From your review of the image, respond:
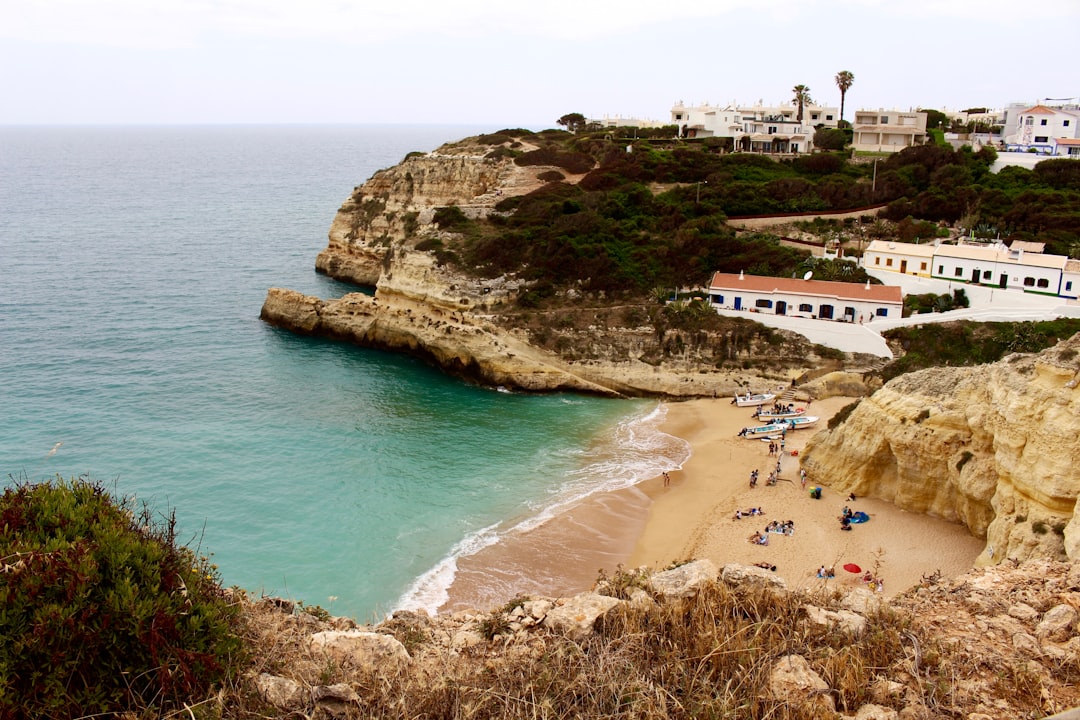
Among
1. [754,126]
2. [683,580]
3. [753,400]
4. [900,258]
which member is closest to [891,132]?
[754,126]

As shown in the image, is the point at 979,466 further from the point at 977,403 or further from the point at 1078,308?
the point at 1078,308

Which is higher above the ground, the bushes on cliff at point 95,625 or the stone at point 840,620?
the bushes on cliff at point 95,625

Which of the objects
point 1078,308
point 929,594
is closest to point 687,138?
point 1078,308

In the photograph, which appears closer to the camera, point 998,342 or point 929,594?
point 929,594

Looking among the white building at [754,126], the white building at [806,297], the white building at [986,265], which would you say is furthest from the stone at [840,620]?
the white building at [754,126]

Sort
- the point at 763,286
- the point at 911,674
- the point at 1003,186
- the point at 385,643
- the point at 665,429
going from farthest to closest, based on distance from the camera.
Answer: the point at 1003,186, the point at 763,286, the point at 665,429, the point at 385,643, the point at 911,674

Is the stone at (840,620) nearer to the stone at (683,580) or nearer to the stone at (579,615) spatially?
the stone at (683,580)

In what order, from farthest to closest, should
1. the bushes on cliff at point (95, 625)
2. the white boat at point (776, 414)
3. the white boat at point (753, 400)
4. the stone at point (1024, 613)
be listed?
the white boat at point (753, 400)
the white boat at point (776, 414)
the stone at point (1024, 613)
the bushes on cliff at point (95, 625)
